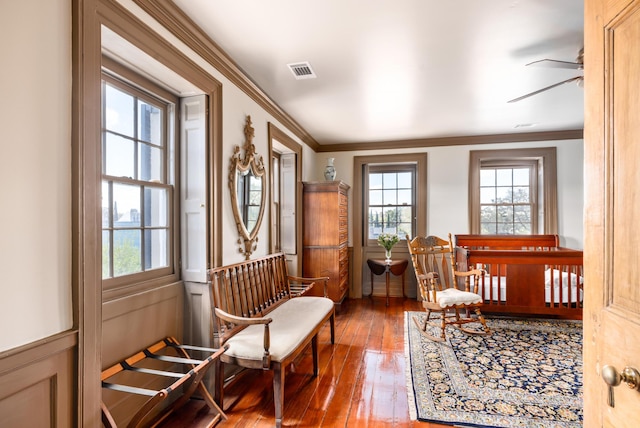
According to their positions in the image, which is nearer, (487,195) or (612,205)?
(612,205)

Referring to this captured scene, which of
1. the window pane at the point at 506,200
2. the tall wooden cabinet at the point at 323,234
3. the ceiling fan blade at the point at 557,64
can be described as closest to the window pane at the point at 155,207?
the tall wooden cabinet at the point at 323,234

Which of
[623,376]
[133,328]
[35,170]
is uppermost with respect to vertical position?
[35,170]

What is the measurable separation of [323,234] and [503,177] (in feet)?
10.2

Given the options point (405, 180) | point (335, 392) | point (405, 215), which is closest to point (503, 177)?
point (405, 180)

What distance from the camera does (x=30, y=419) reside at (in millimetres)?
1252

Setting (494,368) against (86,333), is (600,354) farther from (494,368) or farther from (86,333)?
(494,368)

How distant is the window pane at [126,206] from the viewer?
1.94 meters

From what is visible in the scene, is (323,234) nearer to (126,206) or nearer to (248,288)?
(248,288)

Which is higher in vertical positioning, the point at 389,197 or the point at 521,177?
the point at 521,177

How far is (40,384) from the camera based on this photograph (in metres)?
1.28

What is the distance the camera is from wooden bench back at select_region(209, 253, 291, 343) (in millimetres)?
2326

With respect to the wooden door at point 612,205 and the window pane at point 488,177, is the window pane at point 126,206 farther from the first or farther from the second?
the window pane at point 488,177

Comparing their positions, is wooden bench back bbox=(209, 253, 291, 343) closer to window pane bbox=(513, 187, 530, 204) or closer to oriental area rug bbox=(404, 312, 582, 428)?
oriental area rug bbox=(404, 312, 582, 428)

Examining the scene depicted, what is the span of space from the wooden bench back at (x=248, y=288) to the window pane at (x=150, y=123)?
1015mm
